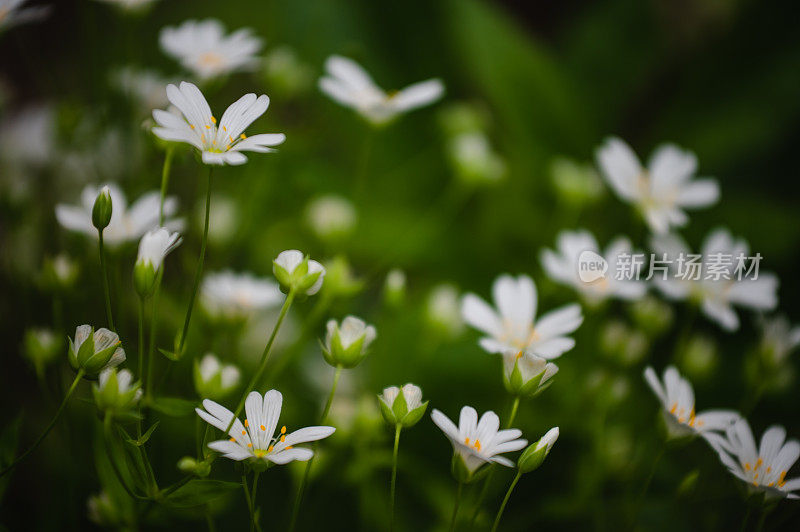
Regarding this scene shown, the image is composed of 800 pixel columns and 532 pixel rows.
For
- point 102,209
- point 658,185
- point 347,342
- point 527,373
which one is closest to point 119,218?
point 102,209

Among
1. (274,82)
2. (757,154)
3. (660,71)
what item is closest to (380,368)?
(274,82)

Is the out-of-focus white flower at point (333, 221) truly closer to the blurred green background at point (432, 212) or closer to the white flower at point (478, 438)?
the blurred green background at point (432, 212)

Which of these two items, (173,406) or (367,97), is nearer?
(173,406)

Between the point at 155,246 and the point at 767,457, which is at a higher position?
the point at 155,246

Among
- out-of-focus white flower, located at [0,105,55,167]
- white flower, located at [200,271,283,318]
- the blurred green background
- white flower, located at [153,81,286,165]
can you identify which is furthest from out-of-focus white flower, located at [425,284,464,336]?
out-of-focus white flower, located at [0,105,55,167]

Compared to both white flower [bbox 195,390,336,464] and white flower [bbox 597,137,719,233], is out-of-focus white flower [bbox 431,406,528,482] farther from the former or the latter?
white flower [bbox 597,137,719,233]

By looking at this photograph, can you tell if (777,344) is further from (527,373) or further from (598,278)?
(527,373)

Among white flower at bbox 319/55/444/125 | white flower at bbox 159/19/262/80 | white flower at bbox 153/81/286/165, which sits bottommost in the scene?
white flower at bbox 319/55/444/125

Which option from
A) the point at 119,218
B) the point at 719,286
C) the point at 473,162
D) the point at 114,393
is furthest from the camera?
the point at 473,162
